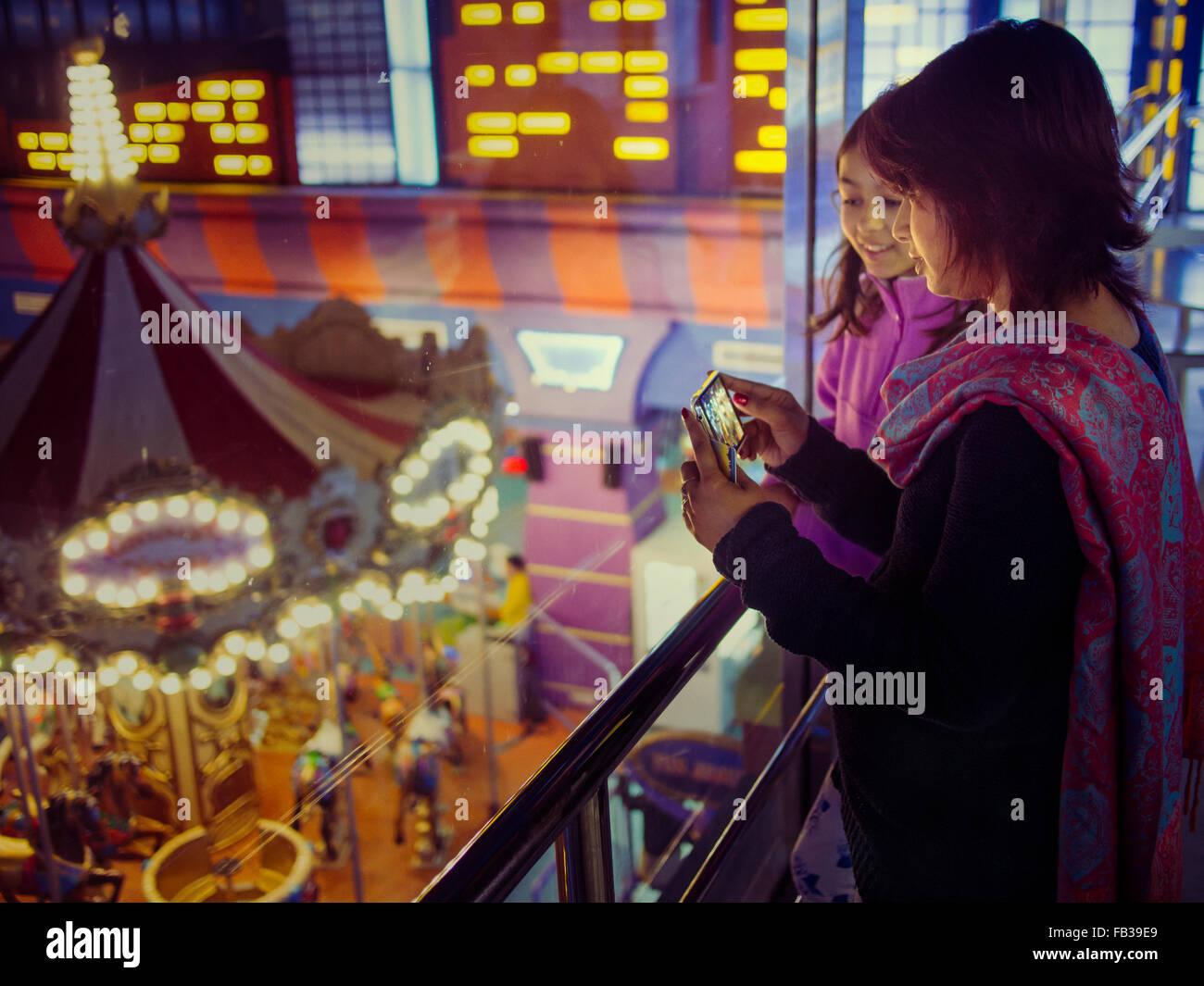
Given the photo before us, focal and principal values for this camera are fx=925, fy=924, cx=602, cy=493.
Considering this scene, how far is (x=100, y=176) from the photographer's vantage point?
2.13 metres

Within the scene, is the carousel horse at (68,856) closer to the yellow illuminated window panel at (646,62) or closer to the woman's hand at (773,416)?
the woman's hand at (773,416)

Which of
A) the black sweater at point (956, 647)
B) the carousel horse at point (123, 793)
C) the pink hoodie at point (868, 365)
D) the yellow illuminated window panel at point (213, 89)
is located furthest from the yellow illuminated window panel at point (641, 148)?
the black sweater at point (956, 647)

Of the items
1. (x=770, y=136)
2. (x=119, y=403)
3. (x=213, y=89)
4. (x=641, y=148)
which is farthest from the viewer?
(x=641, y=148)

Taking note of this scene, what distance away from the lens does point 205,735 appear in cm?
293

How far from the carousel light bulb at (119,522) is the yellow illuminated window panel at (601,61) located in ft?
11.3

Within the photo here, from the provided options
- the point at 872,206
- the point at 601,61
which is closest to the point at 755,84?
the point at 601,61

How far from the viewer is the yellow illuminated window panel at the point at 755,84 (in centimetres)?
498

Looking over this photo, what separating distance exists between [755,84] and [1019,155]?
4821mm

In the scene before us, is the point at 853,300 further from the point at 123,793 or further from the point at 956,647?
the point at 123,793

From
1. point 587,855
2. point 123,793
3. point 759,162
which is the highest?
point 759,162

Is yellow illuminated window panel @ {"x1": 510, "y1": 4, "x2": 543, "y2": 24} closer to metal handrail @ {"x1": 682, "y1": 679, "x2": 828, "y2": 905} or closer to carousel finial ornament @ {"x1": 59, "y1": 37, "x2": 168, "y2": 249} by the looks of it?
carousel finial ornament @ {"x1": 59, "y1": 37, "x2": 168, "y2": 249}

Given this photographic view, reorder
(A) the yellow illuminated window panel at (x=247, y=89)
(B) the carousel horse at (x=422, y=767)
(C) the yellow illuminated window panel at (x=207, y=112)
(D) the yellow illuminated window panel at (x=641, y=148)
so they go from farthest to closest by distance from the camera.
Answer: (D) the yellow illuminated window panel at (x=641, y=148) → (B) the carousel horse at (x=422, y=767) → (A) the yellow illuminated window panel at (x=247, y=89) → (C) the yellow illuminated window panel at (x=207, y=112)


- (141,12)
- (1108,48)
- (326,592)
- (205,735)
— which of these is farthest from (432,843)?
(1108,48)

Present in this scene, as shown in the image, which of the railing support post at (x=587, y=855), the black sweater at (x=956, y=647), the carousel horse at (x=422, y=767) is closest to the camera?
the black sweater at (x=956, y=647)
